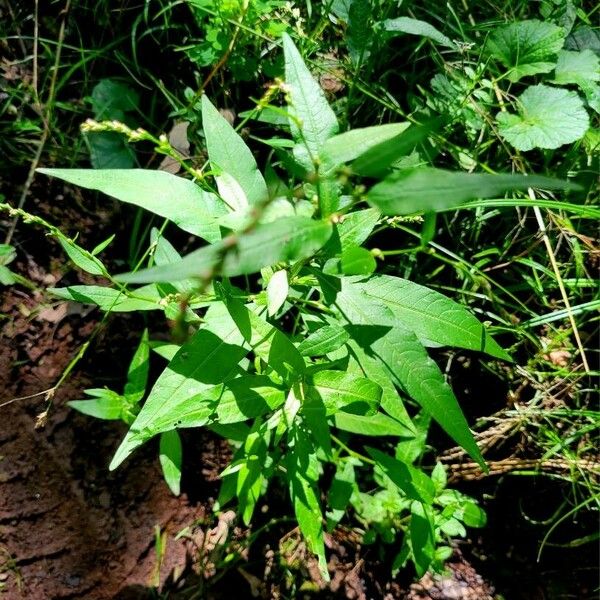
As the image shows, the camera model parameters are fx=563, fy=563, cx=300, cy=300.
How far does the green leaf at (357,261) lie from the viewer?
0.92 metres

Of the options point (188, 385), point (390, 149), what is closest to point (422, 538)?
point (188, 385)

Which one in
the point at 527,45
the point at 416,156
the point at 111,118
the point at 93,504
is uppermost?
the point at 527,45

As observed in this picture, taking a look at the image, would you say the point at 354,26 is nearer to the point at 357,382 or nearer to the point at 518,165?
the point at 518,165

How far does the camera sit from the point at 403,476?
1501 millimetres

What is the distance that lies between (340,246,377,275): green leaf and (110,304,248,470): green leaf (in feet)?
0.93

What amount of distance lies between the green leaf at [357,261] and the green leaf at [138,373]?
75 centimetres

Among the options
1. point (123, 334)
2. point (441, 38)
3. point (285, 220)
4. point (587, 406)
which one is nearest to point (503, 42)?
point (441, 38)

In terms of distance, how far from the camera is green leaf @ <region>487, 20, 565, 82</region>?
1655mm

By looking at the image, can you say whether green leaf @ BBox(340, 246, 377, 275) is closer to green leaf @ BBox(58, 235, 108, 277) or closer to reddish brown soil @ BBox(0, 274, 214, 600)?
green leaf @ BBox(58, 235, 108, 277)

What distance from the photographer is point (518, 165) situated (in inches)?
67.7

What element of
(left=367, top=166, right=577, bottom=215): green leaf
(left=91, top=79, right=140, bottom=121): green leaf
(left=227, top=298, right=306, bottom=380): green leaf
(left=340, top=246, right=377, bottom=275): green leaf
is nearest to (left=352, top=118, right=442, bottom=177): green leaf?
(left=367, top=166, right=577, bottom=215): green leaf

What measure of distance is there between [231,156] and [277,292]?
326mm

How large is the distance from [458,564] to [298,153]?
1.54 metres

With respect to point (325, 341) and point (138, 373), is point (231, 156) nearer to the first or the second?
point (325, 341)
